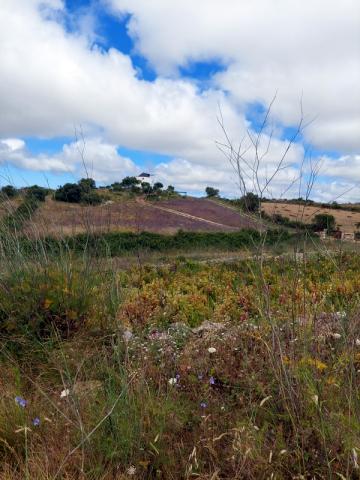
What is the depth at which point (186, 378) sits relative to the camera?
276 centimetres

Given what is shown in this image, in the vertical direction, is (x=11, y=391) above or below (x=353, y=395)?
below

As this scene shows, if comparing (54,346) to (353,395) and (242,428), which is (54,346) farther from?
(353,395)

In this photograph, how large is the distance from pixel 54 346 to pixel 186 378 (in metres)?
1.18

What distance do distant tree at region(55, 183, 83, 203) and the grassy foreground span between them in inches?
37.5

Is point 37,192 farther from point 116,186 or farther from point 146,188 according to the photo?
point 146,188

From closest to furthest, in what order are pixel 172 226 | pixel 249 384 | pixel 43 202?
pixel 249 384 → pixel 43 202 → pixel 172 226

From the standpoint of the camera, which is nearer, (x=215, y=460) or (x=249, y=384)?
(x=215, y=460)

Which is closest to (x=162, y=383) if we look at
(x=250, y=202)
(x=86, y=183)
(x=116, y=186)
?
(x=250, y=202)

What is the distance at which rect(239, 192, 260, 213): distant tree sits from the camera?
8.39ft

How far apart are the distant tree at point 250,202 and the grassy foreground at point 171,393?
329 millimetres

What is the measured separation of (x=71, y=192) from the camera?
462cm

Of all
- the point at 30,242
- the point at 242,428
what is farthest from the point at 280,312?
the point at 30,242

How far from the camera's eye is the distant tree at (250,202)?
256 centimetres

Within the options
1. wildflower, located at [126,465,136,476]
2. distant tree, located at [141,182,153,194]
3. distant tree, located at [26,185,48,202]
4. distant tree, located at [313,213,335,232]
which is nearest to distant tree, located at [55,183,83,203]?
distant tree, located at [26,185,48,202]
